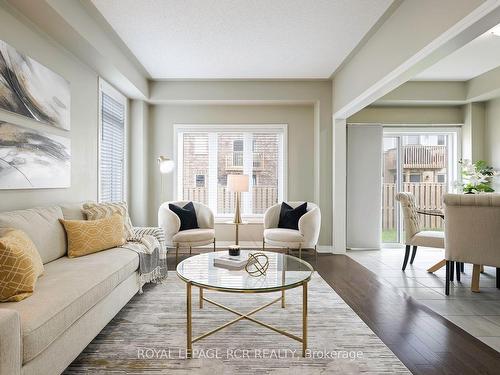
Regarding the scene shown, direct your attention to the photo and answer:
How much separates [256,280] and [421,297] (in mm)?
1925

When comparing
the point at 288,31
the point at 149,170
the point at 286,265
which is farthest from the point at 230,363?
the point at 149,170

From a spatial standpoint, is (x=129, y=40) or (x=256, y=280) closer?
(x=256, y=280)

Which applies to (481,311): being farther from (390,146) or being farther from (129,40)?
(129,40)

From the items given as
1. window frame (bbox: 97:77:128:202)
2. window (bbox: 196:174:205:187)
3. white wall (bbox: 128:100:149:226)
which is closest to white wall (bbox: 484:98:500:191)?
window (bbox: 196:174:205:187)

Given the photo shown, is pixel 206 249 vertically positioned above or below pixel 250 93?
below

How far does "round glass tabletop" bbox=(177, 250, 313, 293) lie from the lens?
→ 1.89 meters

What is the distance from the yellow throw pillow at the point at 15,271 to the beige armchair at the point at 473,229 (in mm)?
3416

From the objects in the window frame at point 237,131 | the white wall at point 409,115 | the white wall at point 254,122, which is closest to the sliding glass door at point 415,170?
the white wall at point 409,115

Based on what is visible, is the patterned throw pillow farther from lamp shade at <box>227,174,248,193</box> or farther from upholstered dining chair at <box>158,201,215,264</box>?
lamp shade at <box>227,174,248,193</box>

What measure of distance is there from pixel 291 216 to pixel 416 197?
2655mm

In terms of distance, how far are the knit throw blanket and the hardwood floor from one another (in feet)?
6.14

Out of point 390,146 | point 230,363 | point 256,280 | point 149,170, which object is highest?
point 390,146

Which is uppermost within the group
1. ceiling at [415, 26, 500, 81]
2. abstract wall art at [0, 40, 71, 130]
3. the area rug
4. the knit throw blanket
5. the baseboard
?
ceiling at [415, 26, 500, 81]

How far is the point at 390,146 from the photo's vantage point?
17.8 feet
